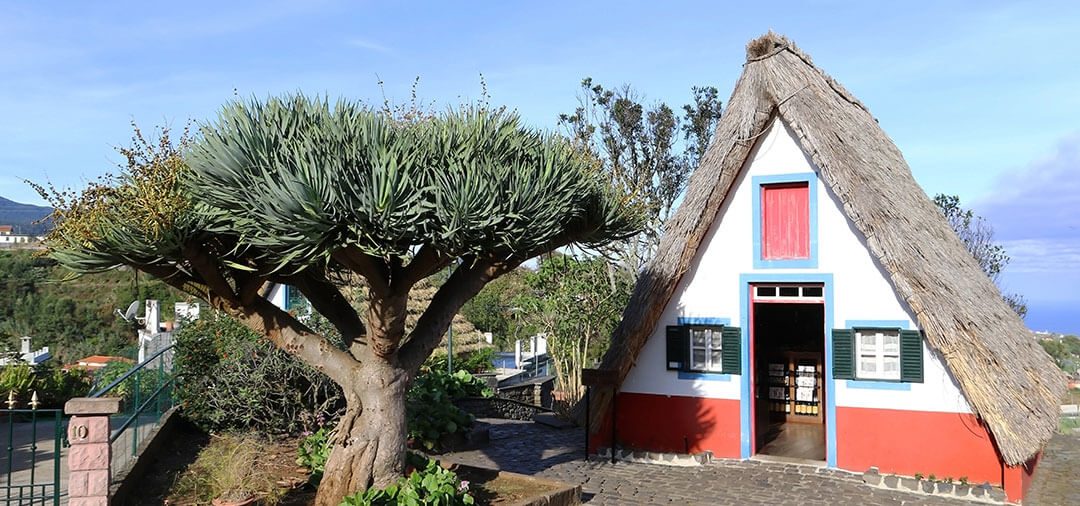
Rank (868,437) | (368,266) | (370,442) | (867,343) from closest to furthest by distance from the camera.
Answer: (368,266)
(370,442)
(868,437)
(867,343)

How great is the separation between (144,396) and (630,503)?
6.70 m

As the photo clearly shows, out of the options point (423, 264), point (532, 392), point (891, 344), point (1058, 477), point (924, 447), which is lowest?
point (1058, 477)

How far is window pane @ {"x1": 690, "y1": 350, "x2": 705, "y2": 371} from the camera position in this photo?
11.8 metres

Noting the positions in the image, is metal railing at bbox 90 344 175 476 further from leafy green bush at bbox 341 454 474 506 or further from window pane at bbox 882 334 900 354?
window pane at bbox 882 334 900 354

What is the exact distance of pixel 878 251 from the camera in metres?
10.2

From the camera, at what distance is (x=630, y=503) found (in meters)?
9.39

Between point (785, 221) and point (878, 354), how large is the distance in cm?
218

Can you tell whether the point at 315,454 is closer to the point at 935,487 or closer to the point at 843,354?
the point at 843,354

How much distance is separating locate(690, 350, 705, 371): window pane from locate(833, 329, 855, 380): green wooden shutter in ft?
6.06

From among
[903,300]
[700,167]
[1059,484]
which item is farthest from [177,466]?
[1059,484]

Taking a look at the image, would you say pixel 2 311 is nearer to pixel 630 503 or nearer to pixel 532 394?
pixel 532 394

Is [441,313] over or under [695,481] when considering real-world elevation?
over

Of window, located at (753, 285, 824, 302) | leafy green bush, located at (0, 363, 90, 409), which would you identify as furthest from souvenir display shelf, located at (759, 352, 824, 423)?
leafy green bush, located at (0, 363, 90, 409)

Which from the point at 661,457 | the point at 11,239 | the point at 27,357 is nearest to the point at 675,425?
the point at 661,457
